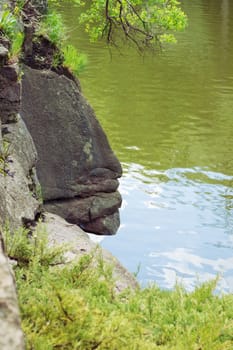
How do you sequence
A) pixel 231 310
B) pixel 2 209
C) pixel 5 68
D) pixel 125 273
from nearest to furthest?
pixel 231 310 → pixel 2 209 → pixel 125 273 → pixel 5 68

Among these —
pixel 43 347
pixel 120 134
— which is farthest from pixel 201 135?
pixel 43 347

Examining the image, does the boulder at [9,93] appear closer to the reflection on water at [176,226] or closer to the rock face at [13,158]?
the rock face at [13,158]

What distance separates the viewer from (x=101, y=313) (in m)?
3.77

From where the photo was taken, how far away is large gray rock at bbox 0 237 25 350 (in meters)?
2.19

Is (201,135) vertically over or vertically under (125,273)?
under

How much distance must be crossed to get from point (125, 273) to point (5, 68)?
3.16 meters

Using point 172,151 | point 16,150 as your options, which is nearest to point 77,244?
point 16,150

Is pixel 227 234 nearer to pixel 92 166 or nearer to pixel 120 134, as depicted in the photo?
pixel 92 166

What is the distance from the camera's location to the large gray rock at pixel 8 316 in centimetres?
219

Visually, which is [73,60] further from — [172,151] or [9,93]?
[172,151]

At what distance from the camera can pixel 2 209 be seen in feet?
18.8

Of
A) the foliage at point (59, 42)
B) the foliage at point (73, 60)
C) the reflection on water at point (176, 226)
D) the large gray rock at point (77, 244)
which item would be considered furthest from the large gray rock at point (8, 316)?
the foliage at point (73, 60)

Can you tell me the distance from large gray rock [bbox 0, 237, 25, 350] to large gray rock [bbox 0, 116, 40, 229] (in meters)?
3.28

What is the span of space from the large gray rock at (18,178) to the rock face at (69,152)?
2252mm
